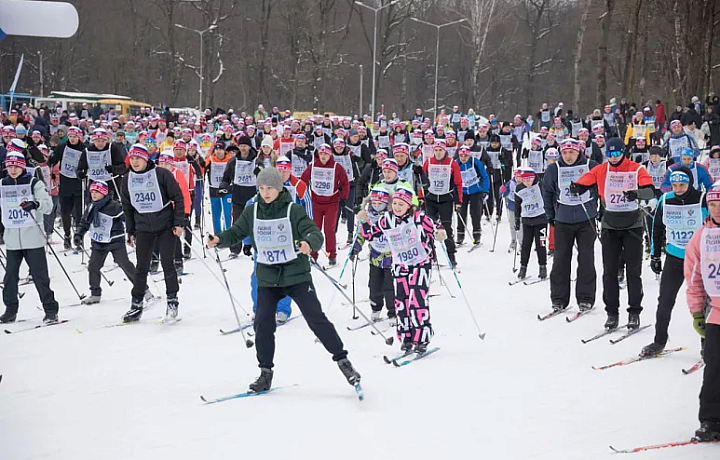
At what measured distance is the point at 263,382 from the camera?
267 inches

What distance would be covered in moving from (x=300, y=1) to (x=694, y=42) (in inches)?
723

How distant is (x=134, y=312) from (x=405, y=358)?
11.7ft

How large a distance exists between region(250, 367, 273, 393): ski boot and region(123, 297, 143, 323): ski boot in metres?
3.41

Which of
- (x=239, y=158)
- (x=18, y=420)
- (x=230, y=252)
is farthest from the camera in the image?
(x=230, y=252)

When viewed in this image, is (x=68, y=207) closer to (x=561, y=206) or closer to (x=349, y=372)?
(x=561, y=206)

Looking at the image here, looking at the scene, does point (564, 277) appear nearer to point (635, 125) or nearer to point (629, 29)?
point (635, 125)

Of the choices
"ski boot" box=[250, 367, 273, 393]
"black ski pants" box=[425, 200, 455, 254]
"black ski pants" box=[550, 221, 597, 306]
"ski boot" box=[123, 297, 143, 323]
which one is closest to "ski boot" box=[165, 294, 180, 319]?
"ski boot" box=[123, 297, 143, 323]

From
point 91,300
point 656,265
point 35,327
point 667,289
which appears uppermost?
point 656,265

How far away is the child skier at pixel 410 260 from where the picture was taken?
7664 millimetres

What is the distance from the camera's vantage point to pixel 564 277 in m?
9.72

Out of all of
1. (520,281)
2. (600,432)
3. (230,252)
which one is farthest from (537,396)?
(230,252)

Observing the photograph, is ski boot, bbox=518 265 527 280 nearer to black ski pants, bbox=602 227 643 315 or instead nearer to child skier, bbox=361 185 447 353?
black ski pants, bbox=602 227 643 315

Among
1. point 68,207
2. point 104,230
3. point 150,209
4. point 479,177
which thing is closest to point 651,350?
point 150,209

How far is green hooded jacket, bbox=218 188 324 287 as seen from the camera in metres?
6.61
